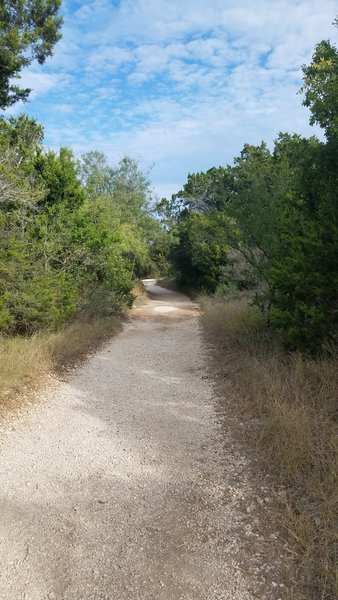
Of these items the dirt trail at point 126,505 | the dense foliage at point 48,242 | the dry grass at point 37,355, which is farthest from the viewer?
the dense foliage at point 48,242

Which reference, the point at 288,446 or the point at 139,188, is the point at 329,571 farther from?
the point at 139,188

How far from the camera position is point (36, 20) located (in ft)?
35.8

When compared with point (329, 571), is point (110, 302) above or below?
above

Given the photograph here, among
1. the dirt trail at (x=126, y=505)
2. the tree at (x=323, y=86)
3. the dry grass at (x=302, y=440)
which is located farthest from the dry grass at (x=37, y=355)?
the tree at (x=323, y=86)

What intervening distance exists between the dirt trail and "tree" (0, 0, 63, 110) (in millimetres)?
9241

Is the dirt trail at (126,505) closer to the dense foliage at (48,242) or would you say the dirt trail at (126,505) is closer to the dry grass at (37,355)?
the dry grass at (37,355)

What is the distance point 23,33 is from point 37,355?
28.9 feet

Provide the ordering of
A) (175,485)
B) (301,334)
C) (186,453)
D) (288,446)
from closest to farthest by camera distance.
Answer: (175,485) → (288,446) → (186,453) → (301,334)

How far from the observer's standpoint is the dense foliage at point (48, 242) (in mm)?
9172

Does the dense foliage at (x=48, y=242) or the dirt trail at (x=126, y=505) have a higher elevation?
the dense foliage at (x=48, y=242)

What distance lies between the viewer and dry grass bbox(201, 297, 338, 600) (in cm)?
279

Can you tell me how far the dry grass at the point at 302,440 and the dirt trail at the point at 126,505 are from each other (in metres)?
0.32

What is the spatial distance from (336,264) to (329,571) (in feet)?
15.1

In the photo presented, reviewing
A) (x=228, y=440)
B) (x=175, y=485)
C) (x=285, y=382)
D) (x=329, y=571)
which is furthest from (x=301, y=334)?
(x=329, y=571)
